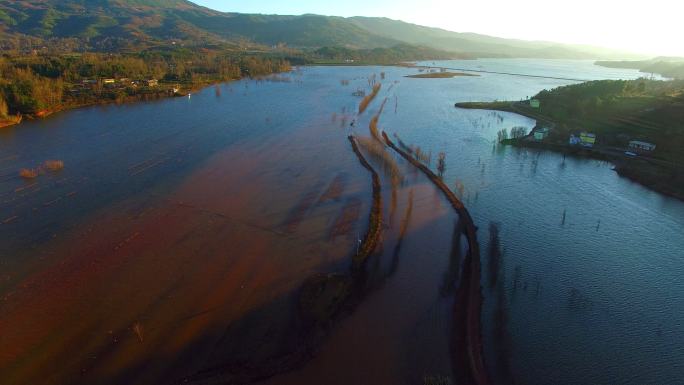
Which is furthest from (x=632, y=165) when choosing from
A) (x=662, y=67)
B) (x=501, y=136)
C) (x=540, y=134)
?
(x=662, y=67)

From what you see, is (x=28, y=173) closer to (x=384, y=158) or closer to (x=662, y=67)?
(x=384, y=158)

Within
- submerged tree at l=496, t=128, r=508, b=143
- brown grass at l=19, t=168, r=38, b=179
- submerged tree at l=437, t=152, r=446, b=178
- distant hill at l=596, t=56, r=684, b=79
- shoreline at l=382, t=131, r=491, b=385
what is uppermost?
distant hill at l=596, t=56, r=684, b=79

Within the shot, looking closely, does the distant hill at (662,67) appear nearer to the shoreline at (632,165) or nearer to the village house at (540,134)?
the village house at (540,134)

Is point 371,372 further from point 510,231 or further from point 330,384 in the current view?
point 510,231

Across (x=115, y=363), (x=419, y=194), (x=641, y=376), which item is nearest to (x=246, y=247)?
(x=115, y=363)

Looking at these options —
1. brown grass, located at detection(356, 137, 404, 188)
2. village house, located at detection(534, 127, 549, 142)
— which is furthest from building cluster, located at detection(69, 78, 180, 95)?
village house, located at detection(534, 127, 549, 142)

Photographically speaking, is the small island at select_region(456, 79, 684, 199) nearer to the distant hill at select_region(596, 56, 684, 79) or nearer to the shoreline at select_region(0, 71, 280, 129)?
the shoreline at select_region(0, 71, 280, 129)
